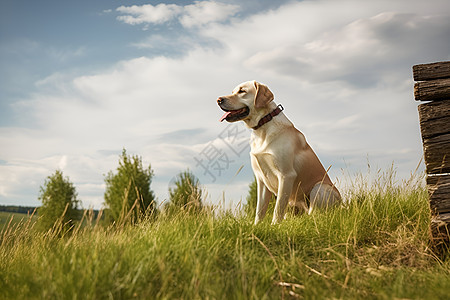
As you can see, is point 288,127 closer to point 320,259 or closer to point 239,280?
point 320,259

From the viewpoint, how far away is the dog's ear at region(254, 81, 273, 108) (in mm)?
5661

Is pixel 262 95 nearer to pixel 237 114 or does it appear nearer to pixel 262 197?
pixel 237 114

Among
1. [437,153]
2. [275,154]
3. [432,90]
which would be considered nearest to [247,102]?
[275,154]

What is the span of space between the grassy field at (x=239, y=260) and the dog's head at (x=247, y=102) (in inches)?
56.1

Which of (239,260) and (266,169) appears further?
(266,169)

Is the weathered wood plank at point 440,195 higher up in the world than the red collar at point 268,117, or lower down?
lower down

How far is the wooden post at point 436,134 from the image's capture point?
4855 mm

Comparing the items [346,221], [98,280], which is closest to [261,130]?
[346,221]

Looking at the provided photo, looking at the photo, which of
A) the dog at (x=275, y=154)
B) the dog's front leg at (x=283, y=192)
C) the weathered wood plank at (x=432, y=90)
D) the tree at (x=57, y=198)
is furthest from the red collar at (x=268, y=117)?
the tree at (x=57, y=198)

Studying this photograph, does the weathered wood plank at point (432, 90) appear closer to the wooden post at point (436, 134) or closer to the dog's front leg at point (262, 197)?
the wooden post at point (436, 134)

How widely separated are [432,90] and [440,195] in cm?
126

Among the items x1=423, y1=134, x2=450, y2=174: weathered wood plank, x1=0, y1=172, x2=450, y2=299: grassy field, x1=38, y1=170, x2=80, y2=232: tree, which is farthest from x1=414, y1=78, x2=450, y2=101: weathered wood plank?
x1=38, y1=170, x2=80, y2=232: tree

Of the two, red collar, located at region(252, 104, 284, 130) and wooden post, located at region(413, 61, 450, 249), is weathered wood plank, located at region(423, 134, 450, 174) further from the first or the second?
red collar, located at region(252, 104, 284, 130)

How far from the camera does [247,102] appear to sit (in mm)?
5707
